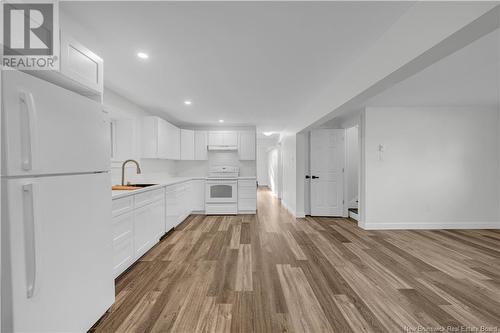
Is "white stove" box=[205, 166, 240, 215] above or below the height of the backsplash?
below

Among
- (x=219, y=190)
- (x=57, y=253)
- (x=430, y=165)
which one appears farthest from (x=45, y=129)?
(x=430, y=165)

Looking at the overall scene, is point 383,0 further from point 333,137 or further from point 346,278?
point 333,137

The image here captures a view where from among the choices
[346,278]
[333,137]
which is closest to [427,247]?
[346,278]

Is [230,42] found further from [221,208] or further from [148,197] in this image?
[221,208]

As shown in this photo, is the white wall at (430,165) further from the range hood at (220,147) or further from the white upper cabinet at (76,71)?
the white upper cabinet at (76,71)

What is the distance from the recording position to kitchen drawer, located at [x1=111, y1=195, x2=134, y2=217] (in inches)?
80.7

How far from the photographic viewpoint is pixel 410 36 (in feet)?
4.78

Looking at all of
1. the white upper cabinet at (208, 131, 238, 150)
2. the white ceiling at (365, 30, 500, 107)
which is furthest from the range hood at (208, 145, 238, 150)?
the white ceiling at (365, 30, 500, 107)

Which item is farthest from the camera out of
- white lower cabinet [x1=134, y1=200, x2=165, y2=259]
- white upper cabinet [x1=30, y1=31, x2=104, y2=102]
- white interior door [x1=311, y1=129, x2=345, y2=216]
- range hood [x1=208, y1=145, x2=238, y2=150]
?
range hood [x1=208, y1=145, x2=238, y2=150]

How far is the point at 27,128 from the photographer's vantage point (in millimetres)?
1036

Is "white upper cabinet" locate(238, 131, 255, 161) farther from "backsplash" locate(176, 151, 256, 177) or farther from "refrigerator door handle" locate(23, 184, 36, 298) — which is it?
"refrigerator door handle" locate(23, 184, 36, 298)

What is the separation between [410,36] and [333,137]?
3632 millimetres

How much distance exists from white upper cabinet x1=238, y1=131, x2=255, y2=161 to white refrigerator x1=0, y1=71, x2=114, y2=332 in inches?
163

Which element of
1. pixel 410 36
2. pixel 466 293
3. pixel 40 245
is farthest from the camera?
pixel 466 293
